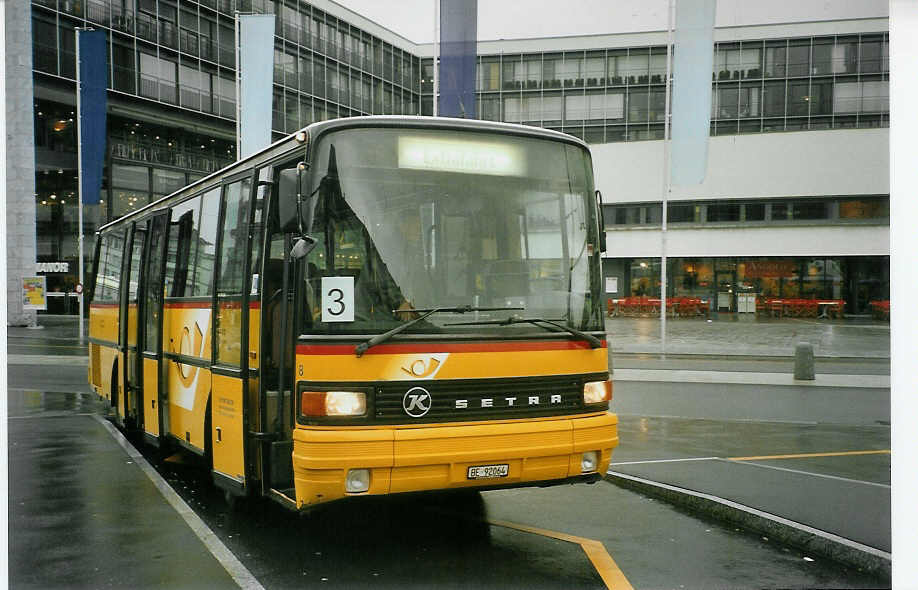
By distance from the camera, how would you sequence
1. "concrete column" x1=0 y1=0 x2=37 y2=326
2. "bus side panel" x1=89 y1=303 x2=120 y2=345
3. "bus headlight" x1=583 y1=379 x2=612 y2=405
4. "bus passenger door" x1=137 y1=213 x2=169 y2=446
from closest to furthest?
"bus headlight" x1=583 y1=379 x2=612 y2=405 < "bus passenger door" x1=137 y1=213 x2=169 y2=446 < "bus side panel" x1=89 y1=303 x2=120 y2=345 < "concrete column" x1=0 y1=0 x2=37 y2=326

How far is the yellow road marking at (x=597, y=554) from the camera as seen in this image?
598 centimetres

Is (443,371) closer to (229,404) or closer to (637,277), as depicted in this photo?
(229,404)

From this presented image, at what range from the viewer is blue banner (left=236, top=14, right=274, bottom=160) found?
86.3ft

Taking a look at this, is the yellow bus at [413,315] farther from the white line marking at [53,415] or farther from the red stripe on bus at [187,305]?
the white line marking at [53,415]

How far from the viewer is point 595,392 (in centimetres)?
688

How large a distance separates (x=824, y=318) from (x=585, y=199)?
45.3m

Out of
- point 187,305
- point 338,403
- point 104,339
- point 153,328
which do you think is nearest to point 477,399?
point 338,403

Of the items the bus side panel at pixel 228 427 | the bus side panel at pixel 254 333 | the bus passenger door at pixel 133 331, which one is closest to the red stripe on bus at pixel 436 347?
the bus side panel at pixel 254 333

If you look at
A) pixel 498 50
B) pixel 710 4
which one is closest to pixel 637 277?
pixel 498 50

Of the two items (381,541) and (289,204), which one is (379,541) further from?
(289,204)

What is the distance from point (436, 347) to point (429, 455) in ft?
2.57

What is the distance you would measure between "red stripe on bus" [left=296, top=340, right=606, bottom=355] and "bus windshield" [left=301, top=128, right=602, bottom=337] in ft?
0.35

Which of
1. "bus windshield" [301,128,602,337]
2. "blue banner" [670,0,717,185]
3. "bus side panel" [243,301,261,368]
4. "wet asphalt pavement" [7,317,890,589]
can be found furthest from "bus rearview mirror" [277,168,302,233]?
"blue banner" [670,0,717,185]

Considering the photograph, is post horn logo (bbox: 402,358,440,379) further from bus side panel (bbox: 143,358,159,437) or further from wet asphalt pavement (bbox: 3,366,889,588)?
bus side panel (bbox: 143,358,159,437)
